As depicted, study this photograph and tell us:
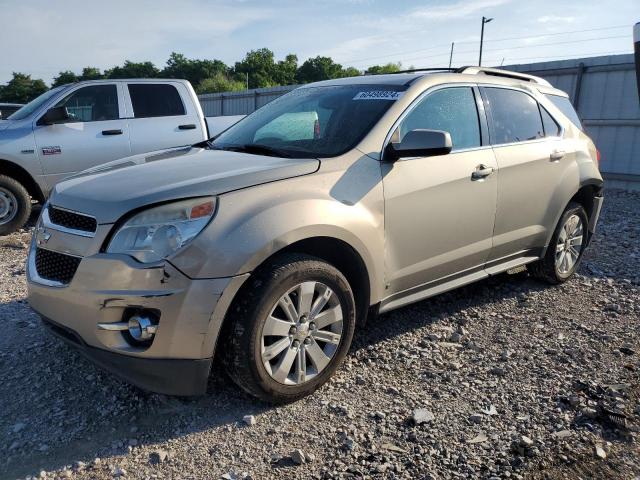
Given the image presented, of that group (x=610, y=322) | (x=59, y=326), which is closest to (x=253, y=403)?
(x=59, y=326)

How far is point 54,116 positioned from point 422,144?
5.20 metres

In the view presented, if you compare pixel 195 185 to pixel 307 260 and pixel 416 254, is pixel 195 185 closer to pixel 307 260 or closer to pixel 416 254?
pixel 307 260

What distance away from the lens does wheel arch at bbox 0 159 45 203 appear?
6.48 meters

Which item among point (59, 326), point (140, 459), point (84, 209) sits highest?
point (84, 209)

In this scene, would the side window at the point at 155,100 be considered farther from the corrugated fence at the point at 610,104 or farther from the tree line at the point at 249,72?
the tree line at the point at 249,72

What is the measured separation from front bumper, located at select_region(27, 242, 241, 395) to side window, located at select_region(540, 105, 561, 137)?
3.16 metres

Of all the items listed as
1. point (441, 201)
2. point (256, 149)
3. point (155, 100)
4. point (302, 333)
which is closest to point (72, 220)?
point (256, 149)

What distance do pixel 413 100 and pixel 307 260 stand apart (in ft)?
4.43

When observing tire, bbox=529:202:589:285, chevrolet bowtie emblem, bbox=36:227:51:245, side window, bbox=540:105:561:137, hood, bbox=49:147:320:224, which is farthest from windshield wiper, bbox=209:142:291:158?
tire, bbox=529:202:589:285

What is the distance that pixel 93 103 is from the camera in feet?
22.8

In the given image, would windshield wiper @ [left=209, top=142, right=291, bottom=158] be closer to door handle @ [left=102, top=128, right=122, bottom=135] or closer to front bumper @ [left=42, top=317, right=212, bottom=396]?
front bumper @ [left=42, top=317, right=212, bottom=396]

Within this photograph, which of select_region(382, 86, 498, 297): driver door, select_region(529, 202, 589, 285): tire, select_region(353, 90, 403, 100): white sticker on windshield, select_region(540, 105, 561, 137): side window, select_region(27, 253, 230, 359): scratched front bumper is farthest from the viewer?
select_region(529, 202, 589, 285): tire

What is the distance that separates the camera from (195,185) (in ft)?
8.61

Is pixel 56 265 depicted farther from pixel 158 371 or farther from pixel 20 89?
pixel 20 89
